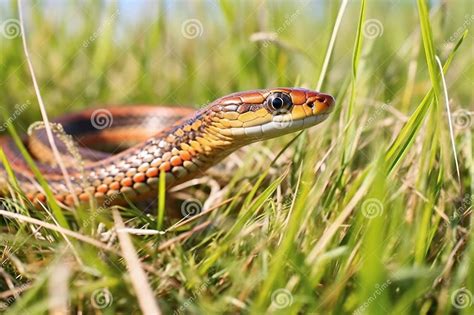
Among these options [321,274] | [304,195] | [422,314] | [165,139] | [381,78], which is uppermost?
[381,78]

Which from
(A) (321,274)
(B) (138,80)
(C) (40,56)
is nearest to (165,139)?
(A) (321,274)

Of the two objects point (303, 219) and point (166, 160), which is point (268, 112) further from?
point (303, 219)

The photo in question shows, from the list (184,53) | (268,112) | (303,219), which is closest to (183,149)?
(268,112)

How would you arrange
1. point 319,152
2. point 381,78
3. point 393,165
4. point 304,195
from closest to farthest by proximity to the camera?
point 304,195 < point 393,165 < point 319,152 < point 381,78

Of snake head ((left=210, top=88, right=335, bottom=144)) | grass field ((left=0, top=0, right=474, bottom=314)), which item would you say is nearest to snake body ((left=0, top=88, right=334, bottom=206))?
snake head ((left=210, top=88, right=335, bottom=144))

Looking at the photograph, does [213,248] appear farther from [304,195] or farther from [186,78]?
[186,78]

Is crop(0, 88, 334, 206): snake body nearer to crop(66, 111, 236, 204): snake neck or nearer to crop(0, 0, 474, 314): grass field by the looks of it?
crop(66, 111, 236, 204): snake neck

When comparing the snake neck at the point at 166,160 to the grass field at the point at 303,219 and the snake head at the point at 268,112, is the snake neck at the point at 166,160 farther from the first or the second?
the grass field at the point at 303,219
